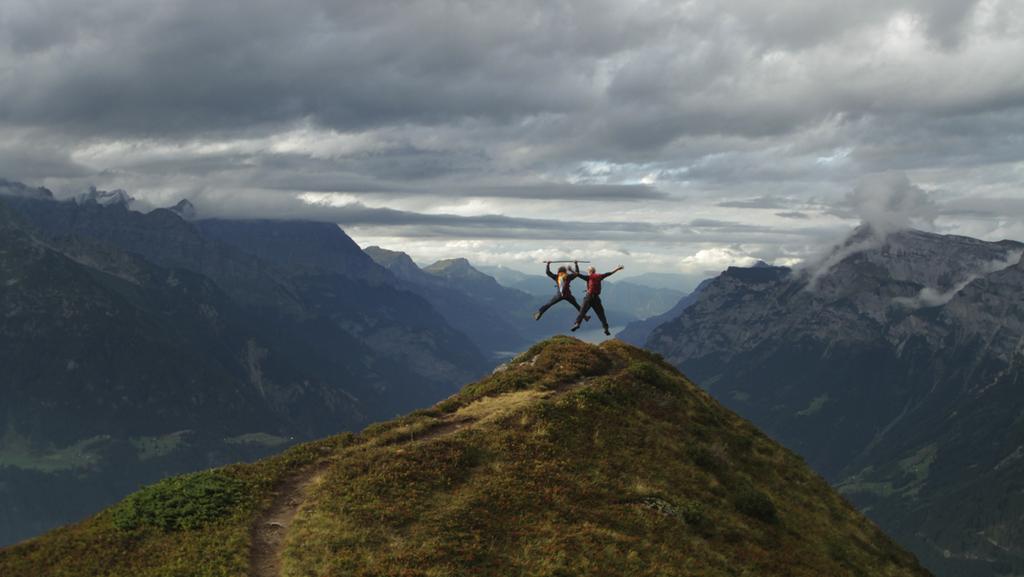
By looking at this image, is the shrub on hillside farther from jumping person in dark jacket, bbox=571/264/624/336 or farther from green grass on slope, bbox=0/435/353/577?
jumping person in dark jacket, bbox=571/264/624/336

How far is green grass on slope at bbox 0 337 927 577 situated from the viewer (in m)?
31.8

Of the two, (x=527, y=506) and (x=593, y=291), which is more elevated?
(x=593, y=291)

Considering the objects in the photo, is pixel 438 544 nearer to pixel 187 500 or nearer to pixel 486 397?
pixel 187 500

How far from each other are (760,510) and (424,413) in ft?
69.0

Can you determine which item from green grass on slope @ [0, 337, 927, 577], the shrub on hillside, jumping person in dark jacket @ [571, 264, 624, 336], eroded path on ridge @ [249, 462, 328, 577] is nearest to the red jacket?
jumping person in dark jacket @ [571, 264, 624, 336]

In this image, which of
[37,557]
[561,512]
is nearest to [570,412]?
[561,512]

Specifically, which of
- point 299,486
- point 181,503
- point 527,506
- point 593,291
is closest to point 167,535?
point 181,503

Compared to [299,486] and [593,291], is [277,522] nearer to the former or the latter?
[299,486]

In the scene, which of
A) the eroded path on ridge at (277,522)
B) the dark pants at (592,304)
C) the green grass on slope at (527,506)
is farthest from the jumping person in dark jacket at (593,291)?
the eroded path on ridge at (277,522)

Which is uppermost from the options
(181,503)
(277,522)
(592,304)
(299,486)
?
(592,304)

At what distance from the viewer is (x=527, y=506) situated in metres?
36.2

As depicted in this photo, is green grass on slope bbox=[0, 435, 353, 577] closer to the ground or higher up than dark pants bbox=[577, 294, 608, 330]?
closer to the ground

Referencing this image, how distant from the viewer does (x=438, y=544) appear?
3206cm

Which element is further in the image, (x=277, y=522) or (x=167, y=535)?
(x=277, y=522)
